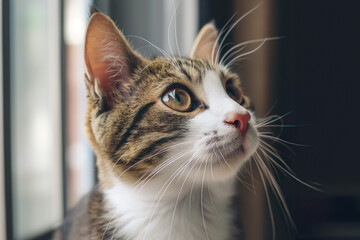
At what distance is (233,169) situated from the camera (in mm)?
561

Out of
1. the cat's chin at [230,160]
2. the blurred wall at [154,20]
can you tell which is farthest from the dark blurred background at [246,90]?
the cat's chin at [230,160]

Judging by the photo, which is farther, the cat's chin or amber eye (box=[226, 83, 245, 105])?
amber eye (box=[226, 83, 245, 105])

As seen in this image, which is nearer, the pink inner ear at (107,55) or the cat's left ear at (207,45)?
the pink inner ear at (107,55)

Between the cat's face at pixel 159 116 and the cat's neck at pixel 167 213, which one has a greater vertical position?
the cat's face at pixel 159 116

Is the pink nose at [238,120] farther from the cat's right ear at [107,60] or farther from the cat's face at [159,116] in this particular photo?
the cat's right ear at [107,60]

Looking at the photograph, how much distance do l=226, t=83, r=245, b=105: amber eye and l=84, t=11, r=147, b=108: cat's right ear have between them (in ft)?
0.58

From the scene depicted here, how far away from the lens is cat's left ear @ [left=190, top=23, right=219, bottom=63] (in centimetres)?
69

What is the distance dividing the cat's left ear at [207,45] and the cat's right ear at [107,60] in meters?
0.15

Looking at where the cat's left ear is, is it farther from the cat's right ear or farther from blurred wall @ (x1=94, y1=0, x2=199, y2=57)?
the cat's right ear

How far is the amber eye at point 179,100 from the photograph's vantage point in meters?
0.58

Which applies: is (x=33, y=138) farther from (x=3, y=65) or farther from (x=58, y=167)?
(x=3, y=65)

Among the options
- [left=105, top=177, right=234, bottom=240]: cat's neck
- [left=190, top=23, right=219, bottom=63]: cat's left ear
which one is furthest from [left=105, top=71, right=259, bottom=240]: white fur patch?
[left=190, top=23, right=219, bottom=63]: cat's left ear

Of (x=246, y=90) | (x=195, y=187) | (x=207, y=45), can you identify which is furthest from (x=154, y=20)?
(x=195, y=187)

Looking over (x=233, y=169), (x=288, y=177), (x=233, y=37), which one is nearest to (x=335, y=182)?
(x=288, y=177)
